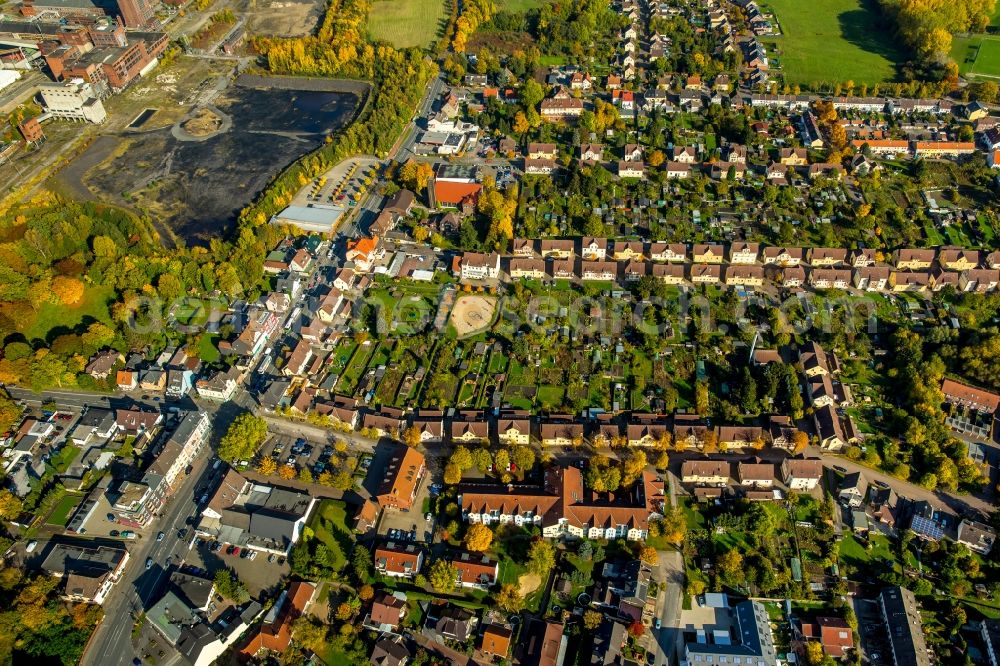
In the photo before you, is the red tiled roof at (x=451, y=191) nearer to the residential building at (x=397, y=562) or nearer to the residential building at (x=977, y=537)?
the residential building at (x=397, y=562)

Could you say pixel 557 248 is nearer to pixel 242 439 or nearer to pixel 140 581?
pixel 242 439

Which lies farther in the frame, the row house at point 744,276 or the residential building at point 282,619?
the row house at point 744,276

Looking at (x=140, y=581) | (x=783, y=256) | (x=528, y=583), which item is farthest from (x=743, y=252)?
(x=140, y=581)

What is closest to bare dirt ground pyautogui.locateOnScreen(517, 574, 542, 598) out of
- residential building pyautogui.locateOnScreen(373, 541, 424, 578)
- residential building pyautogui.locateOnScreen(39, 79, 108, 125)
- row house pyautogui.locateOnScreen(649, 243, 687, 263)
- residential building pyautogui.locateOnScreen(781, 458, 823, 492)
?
residential building pyautogui.locateOnScreen(373, 541, 424, 578)

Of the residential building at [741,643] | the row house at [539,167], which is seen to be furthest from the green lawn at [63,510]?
the row house at [539,167]

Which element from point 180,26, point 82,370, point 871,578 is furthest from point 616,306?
point 180,26
